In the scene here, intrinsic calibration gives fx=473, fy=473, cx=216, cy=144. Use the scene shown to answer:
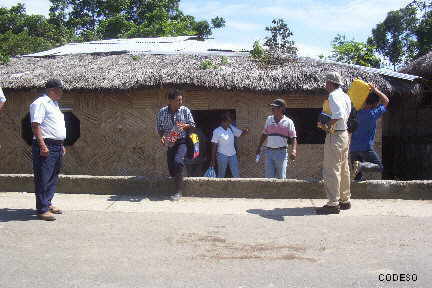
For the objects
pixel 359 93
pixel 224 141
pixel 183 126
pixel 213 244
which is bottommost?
pixel 213 244

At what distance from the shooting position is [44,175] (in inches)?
209

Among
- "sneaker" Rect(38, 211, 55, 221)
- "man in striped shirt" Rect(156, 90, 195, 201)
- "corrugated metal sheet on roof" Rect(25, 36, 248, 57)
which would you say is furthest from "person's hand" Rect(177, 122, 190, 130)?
"corrugated metal sheet on roof" Rect(25, 36, 248, 57)

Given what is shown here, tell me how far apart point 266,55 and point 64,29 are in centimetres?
1993

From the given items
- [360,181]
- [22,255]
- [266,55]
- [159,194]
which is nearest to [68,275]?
[22,255]

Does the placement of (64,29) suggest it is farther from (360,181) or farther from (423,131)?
(360,181)

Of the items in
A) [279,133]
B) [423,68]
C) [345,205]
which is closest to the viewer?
[345,205]

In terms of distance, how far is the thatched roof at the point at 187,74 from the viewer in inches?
363

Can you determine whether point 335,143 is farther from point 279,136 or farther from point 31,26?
point 31,26

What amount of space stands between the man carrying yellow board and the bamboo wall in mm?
2889

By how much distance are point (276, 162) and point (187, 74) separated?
334 cm

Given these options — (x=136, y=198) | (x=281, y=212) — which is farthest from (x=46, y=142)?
(x=281, y=212)

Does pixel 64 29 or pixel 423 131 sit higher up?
pixel 64 29

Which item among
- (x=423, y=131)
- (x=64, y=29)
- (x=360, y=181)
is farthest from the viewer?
(x=64, y=29)

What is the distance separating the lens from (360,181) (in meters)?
6.48
